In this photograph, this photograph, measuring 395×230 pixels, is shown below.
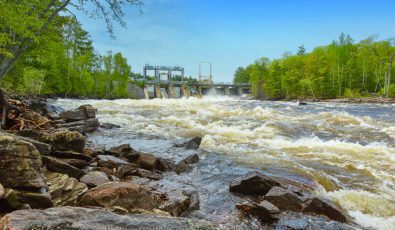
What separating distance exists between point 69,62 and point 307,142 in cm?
5228

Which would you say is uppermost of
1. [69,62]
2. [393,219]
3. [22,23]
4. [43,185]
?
[69,62]

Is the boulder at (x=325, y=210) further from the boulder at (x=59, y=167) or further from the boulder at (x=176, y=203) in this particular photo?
the boulder at (x=59, y=167)

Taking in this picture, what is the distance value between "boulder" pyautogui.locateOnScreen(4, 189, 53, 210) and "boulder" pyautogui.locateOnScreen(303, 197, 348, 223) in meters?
4.29

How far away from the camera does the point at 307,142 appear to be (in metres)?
12.2

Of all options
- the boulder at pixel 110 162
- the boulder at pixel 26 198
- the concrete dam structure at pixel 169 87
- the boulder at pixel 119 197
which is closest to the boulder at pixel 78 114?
the boulder at pixel 110 162

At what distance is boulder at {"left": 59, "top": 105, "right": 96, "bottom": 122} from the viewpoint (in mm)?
13766

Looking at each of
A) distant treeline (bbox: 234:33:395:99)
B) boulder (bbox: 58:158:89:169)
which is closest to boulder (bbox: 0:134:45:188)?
boulder (bbox: 58:158:89:169)

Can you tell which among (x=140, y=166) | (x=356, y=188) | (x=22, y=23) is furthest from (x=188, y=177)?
(x=22, y=23)

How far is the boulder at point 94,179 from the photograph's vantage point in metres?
5.44

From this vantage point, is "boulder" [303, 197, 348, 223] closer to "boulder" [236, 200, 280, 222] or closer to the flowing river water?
the flowing river water

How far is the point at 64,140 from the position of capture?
23.2 feet

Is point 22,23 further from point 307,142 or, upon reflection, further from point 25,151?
point 307,142

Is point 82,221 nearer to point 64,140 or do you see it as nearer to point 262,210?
point 262,210

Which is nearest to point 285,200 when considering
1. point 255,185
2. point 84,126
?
point 255,185
